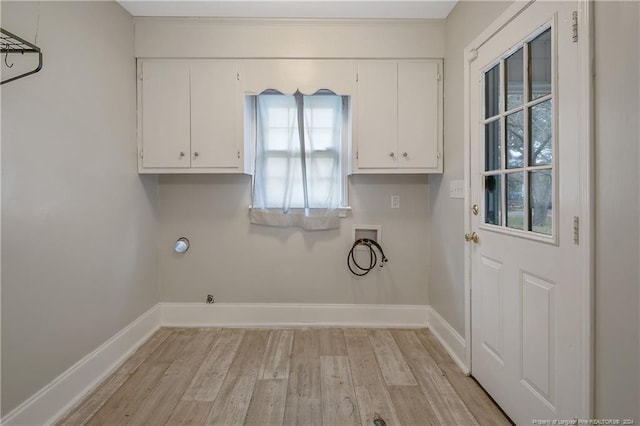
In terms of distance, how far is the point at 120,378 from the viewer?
6.30 ft

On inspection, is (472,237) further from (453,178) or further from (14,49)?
(14,49)

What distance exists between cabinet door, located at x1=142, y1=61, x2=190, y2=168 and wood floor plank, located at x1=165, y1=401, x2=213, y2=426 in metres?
1.73

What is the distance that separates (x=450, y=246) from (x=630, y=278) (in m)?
1.29

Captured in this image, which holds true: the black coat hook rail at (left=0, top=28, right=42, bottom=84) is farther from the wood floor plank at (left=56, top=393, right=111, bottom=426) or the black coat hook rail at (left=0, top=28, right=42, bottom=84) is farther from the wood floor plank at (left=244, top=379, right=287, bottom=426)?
the wood floor plank at (left=244, top=379, right=287, bottom=426)

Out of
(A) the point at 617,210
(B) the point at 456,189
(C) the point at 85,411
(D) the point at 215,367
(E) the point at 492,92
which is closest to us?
(A) the point at 617,210

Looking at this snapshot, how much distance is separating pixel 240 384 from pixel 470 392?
4.62ft

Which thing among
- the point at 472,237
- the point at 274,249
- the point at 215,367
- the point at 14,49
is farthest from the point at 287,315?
the point at 14,49

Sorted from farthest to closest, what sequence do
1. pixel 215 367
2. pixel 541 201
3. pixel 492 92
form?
pixel 215 367 < pixel 492 92 < pixel 541 201

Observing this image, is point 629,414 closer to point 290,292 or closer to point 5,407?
point 290,292

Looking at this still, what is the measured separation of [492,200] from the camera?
175 cm

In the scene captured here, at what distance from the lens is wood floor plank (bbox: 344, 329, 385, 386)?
189cm

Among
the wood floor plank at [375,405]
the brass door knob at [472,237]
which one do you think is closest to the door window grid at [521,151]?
the brass door knob at [472,237]

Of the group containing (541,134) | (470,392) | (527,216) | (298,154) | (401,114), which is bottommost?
(470,392)

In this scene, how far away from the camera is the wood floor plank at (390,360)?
6.16 ft
